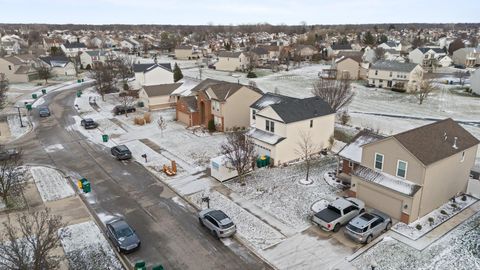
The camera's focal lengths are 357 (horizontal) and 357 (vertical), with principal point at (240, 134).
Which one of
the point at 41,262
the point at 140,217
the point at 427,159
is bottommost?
the point at 140,217

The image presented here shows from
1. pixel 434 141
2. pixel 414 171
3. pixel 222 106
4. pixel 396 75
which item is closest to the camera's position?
pixel 414 171

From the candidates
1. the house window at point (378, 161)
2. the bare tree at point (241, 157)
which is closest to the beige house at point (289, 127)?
the bare tree at point (241, 157)

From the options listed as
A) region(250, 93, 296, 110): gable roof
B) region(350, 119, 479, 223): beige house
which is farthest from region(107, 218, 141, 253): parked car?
region(250, 93, 296, 110): gable roof

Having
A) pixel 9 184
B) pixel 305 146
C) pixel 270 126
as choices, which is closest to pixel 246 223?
pixel 305 146

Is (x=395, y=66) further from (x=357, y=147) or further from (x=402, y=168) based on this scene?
(x=402, y=168)

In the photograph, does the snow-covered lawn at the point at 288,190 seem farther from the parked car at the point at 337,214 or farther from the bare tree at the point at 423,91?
the bare tree at the point at 423,91

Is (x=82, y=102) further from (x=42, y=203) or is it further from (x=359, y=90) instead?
(x=359, y=90)

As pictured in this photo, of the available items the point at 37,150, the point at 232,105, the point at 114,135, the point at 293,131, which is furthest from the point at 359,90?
the point at 37,150
